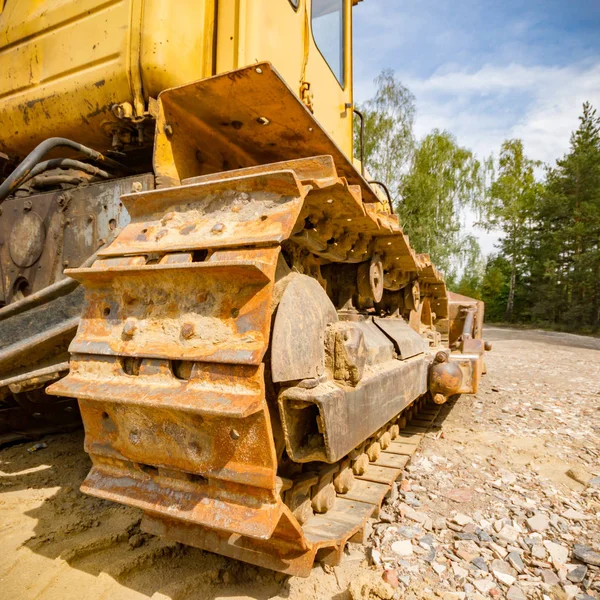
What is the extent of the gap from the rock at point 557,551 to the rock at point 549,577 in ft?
0.30

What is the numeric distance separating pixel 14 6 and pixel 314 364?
296 cm

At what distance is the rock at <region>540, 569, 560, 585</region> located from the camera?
164 cm

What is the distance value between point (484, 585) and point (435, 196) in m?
18.0

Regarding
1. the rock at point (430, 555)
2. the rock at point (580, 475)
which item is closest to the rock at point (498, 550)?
the rock at point (430, 555)

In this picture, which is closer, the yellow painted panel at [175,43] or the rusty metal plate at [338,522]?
the rusty metal plate at [338,522]

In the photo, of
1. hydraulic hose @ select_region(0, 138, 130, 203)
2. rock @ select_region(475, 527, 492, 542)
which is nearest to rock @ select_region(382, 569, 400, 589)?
rock @ select_region(475, 527, 492, 542)

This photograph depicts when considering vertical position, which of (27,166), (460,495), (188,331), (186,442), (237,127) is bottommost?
(460,495)

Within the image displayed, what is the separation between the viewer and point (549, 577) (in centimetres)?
167

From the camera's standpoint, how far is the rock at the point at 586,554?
174 centimetres

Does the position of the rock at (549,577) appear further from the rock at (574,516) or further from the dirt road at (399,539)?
the rock at (574,516)

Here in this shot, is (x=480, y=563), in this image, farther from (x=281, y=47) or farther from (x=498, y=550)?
(x=281, y=47)

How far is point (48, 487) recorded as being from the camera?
2.30m

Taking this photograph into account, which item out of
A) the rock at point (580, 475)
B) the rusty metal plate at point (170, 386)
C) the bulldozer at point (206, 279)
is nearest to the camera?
the rusty metal plate at point (170, 386)

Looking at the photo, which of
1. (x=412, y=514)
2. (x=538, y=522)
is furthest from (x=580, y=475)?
(x=412, y=514)
